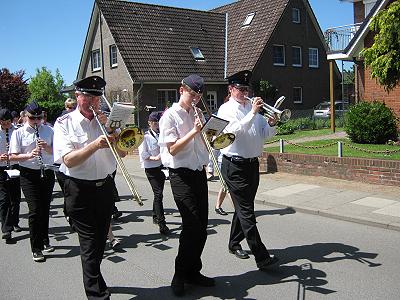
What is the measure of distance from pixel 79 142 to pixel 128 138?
0.49 metres

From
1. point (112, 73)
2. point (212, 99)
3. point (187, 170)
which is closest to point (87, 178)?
point (187, 170)

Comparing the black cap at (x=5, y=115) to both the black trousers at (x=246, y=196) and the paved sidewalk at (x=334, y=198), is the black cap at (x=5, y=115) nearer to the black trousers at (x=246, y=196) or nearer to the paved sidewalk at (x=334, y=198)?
the black trousers at (x=246, y=196)

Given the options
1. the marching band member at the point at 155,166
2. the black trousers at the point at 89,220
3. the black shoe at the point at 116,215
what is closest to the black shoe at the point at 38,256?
the marching band member at the point at 155,166

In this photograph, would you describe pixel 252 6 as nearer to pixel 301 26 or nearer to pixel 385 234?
pixel 301 26

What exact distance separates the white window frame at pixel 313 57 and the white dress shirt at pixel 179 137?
96.2 feet

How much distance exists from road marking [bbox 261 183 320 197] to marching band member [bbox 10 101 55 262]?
4.80m

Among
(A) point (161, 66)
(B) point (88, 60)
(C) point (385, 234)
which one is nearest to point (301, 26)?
(A) point (161, 66)

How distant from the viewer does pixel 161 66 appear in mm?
26875

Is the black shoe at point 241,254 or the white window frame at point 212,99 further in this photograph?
the white window frame at point 212,99

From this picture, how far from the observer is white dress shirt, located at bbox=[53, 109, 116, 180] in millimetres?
4207

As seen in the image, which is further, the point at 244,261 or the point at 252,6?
the point at 252,6

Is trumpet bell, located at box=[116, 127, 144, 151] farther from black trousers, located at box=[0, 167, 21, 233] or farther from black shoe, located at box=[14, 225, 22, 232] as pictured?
black shoe, located at box=[14, 225, 22, 232]

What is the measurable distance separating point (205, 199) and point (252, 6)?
28440 mm

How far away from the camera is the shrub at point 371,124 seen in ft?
43.7
